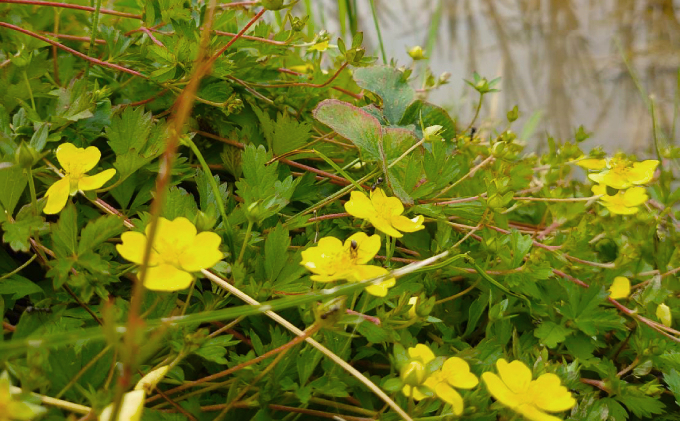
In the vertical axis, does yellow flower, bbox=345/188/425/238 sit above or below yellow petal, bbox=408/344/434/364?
above

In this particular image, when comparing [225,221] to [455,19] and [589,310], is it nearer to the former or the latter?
[589,310]

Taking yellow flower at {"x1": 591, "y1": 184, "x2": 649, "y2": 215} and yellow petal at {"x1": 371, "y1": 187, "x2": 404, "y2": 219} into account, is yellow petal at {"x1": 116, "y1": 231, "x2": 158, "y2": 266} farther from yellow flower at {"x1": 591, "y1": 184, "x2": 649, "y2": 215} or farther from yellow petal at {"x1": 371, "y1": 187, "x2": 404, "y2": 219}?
yellow flower at {"x1": 591, "y1": 184, "x2": 649, "y2": 215}

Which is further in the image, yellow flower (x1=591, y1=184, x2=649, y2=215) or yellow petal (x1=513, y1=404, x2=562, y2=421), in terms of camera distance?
yellow flower (x1=591, y1=184, x2=649, y2=215)

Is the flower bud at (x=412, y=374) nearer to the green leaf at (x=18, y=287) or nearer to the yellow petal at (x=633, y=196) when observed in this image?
the green leaf at (x=18, y=287)

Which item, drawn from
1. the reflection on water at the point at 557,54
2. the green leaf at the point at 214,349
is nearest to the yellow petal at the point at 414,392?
the green leaf at the point at 214,349

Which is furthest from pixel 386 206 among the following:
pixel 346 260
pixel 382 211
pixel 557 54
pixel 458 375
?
pixel 557 54

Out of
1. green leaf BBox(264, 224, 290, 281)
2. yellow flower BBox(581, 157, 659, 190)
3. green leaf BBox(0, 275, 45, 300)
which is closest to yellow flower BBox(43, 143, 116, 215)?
green leaf BBox(0, 275, 45, 300)
